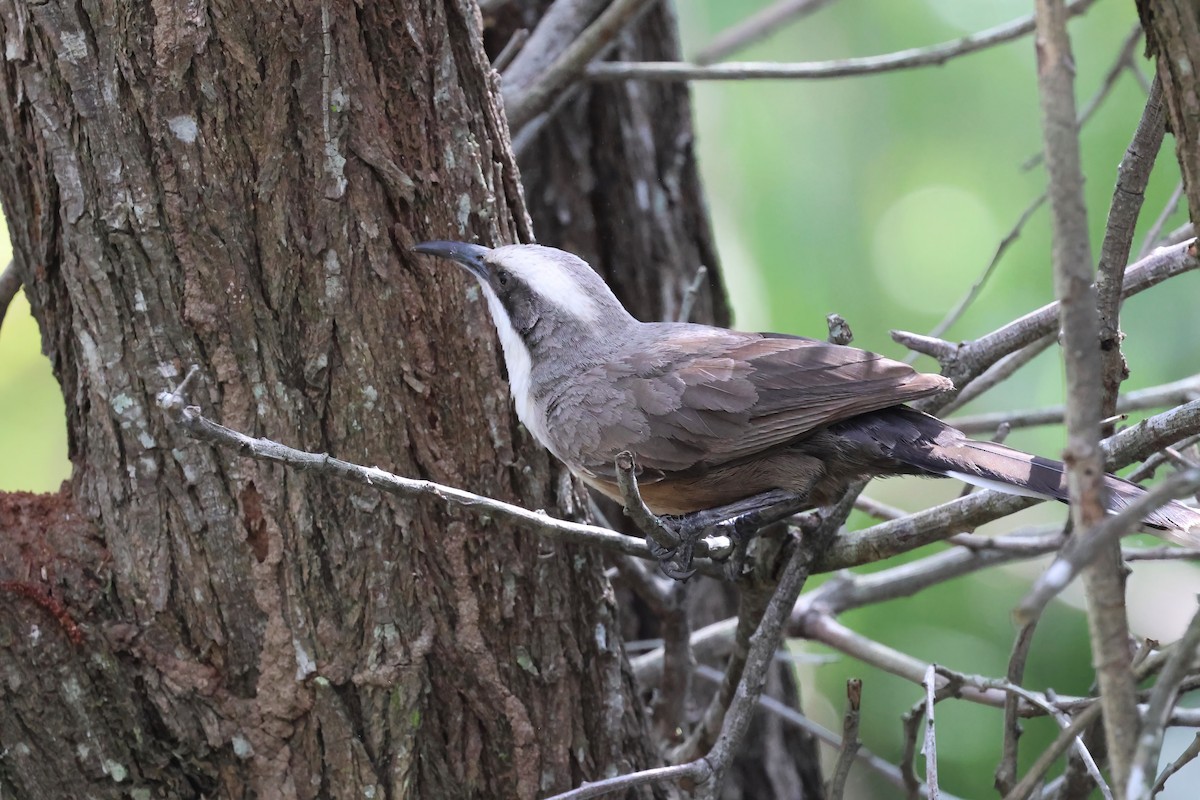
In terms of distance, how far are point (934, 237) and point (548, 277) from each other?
12.8 feet

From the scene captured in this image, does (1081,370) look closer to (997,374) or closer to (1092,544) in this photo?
(1092,544)

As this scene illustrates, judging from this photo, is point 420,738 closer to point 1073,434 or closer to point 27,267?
point 27,267

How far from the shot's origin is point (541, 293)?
3.46 m

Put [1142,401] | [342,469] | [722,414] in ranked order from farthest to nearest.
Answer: [1142,401] < [722,414] < [342,469]

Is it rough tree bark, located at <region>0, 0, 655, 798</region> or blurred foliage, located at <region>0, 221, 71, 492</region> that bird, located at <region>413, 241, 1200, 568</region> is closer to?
rough tree bark, located at <region>0, 0, 655, 798</region>

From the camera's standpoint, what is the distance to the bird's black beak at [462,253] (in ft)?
9.64

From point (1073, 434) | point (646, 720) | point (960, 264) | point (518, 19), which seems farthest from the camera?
point (960, 264)

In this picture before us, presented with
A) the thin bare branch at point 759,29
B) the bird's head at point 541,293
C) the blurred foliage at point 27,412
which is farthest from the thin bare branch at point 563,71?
the blurred foliage at point 27,412

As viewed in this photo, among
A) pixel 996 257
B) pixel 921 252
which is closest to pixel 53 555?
pixel 996 257

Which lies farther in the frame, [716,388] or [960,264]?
[960,264]

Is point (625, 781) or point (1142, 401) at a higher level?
point (1142, 401)

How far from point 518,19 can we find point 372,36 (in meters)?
2.16

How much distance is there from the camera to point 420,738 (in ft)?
9.54

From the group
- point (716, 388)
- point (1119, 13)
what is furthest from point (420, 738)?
point (1119, 13)
